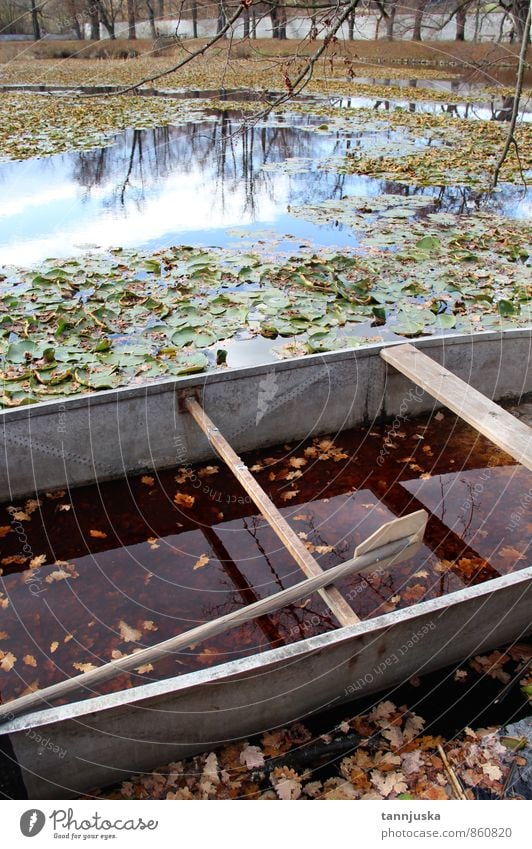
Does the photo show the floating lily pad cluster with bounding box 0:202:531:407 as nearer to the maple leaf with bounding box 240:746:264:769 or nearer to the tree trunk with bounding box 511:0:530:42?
the tree trunk with bounding box 511:0:530:42

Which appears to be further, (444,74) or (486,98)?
(444,74)

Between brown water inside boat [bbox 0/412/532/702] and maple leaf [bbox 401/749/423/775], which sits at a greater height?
brown water inside boat [bbox 0/412/532/702]

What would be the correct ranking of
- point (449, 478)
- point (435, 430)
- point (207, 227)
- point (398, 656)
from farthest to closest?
point (207, 227) < point (435, 430) < point (449, 478) < point (398, 656)

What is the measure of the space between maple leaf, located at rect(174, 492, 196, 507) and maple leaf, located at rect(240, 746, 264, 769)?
1298 millimetres

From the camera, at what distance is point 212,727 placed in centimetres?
200

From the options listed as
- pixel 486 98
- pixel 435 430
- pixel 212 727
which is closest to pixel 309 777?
pixel 212 727

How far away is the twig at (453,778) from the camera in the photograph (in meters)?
2.00

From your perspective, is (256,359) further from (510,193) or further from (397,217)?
(510,193)

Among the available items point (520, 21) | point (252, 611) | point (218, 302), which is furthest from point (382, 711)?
point (520, 21)

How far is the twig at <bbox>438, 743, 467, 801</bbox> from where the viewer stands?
200cm

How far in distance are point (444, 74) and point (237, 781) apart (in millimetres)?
28822

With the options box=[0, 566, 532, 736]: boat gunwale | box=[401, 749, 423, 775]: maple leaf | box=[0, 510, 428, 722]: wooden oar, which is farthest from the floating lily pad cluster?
box=[401, 749, 423, 775]: maple leaf
